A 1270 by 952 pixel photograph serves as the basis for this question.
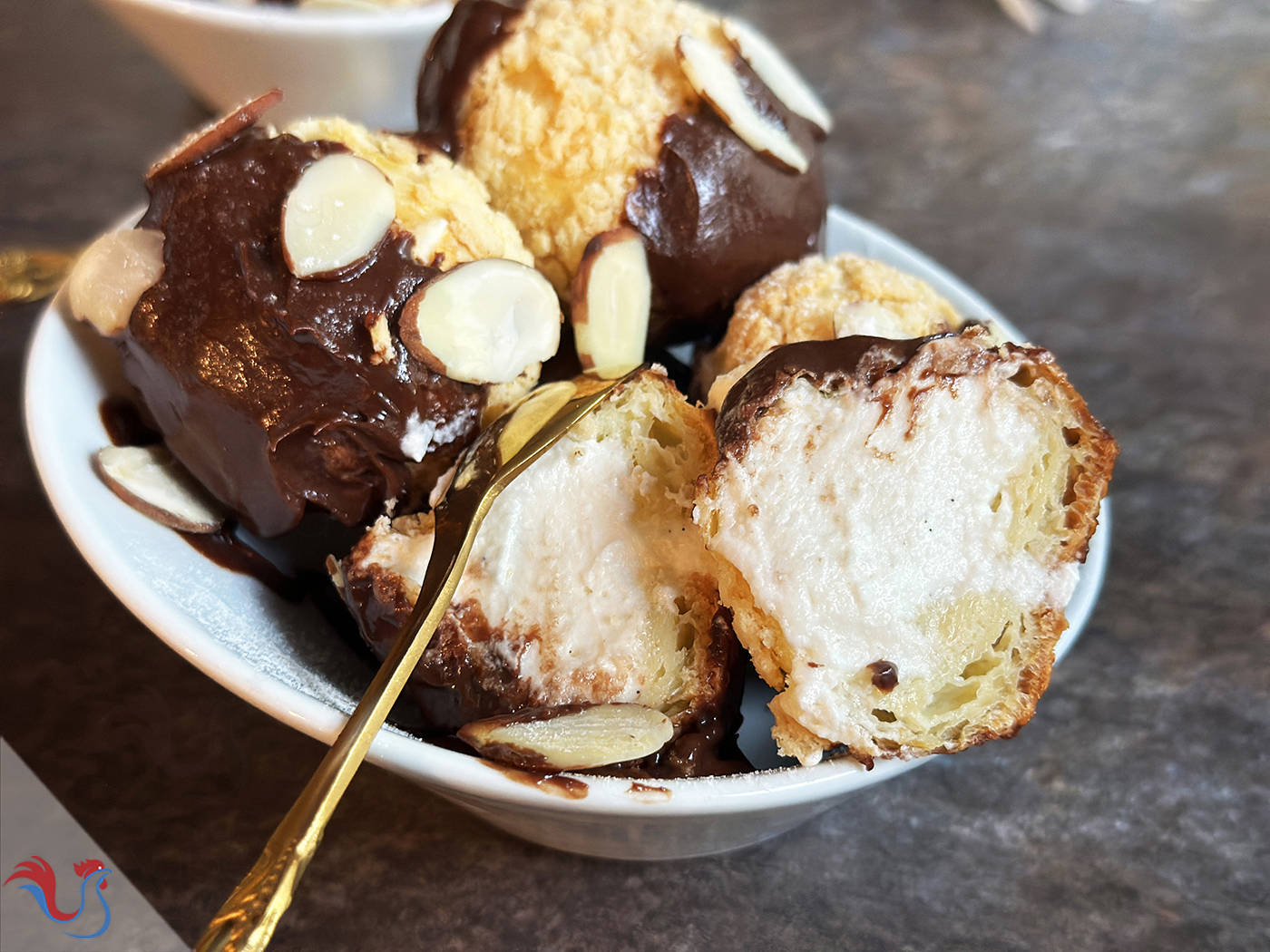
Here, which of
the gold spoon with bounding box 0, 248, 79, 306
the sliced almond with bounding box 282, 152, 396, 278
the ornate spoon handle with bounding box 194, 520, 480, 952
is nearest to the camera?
the ornate spoon handle with bounding box 194, 520, 480, 952

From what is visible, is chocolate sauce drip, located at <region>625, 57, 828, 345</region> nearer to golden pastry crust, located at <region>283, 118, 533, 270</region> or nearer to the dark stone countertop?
golden pastry crust, located at <region>283, 118, 533, 270</region>

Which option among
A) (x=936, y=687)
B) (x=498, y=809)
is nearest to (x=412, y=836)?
(x=498, y=809)

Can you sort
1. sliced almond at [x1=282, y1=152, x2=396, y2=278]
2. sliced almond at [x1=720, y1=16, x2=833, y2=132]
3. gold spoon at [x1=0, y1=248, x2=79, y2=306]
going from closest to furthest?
1. sliced almond at [x1=282, y1=152, x2=396, y2=278]
2. sliced almond at [x1=720, y1=16, x2=833, y2=132]
3. gold spoon at [x1=0, y1=248, x2=79, y2=306]

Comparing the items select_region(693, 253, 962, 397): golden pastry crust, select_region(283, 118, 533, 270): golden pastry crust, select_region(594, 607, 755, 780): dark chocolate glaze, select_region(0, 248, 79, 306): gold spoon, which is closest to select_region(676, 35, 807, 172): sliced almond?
select_region(693, 253, 962, 397): golden pastry crust

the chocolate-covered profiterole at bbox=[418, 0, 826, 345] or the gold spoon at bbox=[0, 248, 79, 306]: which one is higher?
the chocolate-covered profiterole at bbox=[418, 0, 826, 345]

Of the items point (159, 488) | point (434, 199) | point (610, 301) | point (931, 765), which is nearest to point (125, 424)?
point (159, 488)

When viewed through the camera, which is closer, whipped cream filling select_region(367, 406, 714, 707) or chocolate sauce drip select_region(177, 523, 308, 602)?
whipped cream filling select_region(367, 406, 714, 707)

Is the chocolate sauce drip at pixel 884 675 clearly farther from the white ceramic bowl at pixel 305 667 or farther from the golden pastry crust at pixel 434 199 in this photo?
the golden pastry crust at pixel 434 199
